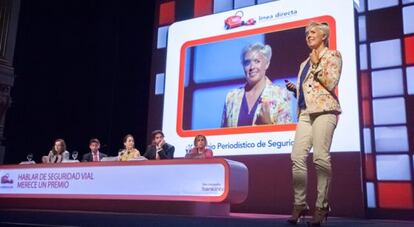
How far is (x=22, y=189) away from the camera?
15.3ft

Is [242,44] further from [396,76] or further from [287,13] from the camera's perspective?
[396,76]

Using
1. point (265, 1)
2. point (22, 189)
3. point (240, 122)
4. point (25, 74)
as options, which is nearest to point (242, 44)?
point (265, 1)

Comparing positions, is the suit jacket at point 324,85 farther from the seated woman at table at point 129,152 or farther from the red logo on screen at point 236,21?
the red logo on screen at point 236,21

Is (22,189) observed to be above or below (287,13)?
below

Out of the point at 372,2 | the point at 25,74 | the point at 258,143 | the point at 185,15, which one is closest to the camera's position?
the point at 372,2

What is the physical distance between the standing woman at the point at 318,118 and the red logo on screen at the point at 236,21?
2.93 m

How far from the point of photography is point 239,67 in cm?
520

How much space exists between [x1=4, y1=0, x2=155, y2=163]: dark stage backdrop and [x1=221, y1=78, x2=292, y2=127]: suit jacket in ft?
7.92

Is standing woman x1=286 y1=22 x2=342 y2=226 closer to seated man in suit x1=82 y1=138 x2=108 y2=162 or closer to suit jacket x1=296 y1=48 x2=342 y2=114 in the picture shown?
suit jacket x1=296 y1=48 x2=342 y2=114

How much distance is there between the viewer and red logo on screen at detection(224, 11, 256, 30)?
528 centimetres

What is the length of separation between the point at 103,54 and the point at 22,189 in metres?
3.35

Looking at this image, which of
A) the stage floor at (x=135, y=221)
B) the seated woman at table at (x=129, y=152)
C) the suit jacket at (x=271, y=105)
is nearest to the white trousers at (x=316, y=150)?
the stage floor at (x=135, y=221)

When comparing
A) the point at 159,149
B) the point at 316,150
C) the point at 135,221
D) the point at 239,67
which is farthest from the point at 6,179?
the point at 316,150

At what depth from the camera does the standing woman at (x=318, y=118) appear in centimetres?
230
